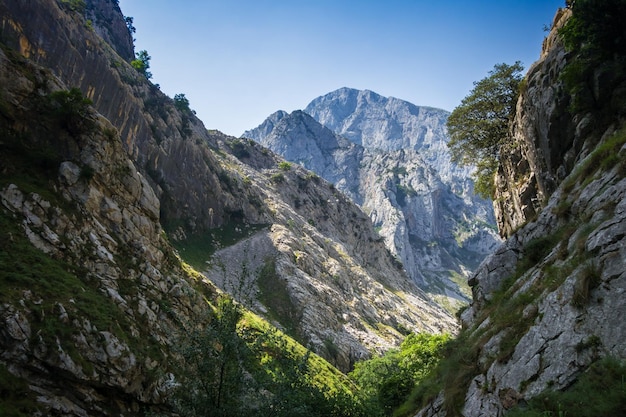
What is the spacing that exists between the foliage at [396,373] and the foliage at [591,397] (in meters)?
12.4

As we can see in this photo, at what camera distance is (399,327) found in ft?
252

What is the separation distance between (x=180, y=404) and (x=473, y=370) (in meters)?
10.8

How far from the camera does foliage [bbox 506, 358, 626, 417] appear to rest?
23.7 feet

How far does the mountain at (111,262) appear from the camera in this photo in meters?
16.1

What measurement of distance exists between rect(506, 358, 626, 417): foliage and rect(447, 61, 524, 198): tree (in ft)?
109

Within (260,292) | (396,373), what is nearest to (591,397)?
(260,292)

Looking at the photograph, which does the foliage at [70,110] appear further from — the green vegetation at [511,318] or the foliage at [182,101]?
the foliage at [182,101]

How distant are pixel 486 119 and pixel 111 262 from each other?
37249 mm

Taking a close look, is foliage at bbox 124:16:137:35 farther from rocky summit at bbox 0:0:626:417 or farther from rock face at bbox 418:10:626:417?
rock face at bbox 418:10:626:417

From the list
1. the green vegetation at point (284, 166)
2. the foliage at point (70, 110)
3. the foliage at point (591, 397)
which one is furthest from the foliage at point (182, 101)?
the foliage at point (591, 397)

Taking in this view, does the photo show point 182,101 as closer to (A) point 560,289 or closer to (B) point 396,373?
(B) point 396,373

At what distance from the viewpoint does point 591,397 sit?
7.76 meters

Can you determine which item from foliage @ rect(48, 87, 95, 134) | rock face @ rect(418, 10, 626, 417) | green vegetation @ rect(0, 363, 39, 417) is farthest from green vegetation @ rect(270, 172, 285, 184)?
green vegetation @ rect(0, 363, 39, 417)

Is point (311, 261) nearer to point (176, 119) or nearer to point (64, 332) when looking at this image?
point (176, 119)
